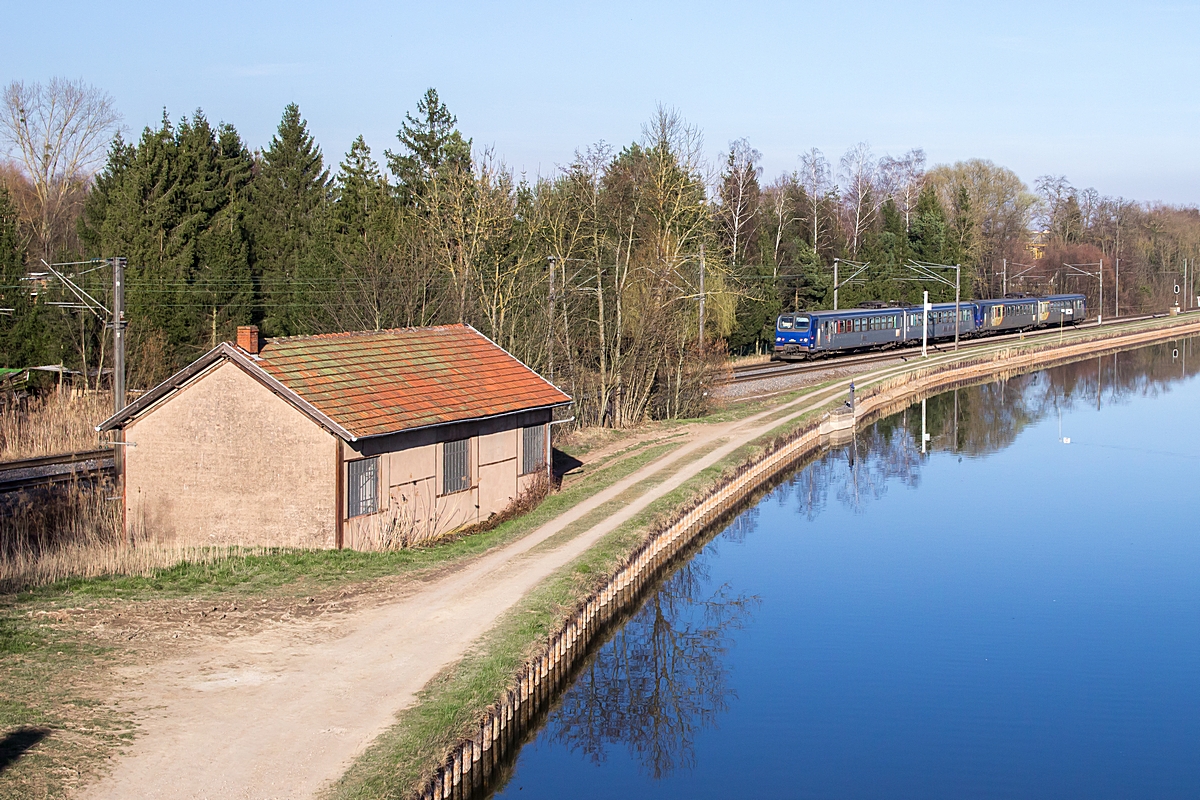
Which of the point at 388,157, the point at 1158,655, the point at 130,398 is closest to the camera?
the point at 1158,655

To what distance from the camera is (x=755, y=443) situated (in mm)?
37406

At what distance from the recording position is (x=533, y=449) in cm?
2795

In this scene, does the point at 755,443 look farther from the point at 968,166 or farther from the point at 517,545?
the point at 968,166

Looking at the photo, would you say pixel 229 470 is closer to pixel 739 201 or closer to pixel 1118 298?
pixel 739 201

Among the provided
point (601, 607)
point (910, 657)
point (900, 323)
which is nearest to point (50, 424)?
point (601, 607)

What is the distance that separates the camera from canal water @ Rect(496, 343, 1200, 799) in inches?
592

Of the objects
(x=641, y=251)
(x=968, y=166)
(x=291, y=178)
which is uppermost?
(x=968, y=166)

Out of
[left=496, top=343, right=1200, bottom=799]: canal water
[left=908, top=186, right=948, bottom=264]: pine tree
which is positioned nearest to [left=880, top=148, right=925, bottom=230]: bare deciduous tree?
[left=908, top=186, right=948, bottom=264]: pine tree

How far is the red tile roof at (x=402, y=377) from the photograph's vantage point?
22.4 metres

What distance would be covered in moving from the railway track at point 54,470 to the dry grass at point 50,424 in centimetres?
142

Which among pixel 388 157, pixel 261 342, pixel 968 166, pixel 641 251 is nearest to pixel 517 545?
pixel 261 342

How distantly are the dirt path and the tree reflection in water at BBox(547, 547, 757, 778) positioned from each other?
1.81 m

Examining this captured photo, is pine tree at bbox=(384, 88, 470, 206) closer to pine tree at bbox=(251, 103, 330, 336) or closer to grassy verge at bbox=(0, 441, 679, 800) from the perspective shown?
pine tree at bbox=(251, 103, 330, 336)

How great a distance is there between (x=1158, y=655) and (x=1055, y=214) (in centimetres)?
13880
